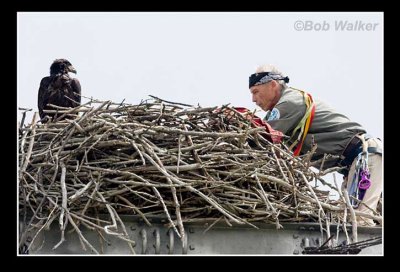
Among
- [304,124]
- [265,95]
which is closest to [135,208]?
[304,124]

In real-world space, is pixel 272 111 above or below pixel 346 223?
above

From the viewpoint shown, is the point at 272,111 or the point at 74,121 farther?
the point at 272,111

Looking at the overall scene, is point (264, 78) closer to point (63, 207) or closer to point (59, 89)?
point (59, 89)

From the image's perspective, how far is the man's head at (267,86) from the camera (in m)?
8.34

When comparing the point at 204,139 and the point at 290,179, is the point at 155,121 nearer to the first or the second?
the point at 204,139

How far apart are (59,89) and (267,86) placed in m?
1.79

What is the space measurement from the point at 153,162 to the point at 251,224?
0.75 meters

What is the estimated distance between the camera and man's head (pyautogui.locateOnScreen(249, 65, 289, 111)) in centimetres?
834

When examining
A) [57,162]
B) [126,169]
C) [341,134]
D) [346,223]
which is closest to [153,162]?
[126,169]

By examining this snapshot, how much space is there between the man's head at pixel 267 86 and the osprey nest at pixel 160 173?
1.51 m

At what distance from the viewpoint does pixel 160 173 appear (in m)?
6.35

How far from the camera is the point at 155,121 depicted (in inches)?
263

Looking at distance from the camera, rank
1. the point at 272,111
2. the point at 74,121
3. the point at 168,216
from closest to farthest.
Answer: the point at 168,216 < the point at 74,121 < the point at 272,111

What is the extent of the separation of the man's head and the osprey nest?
151cm
